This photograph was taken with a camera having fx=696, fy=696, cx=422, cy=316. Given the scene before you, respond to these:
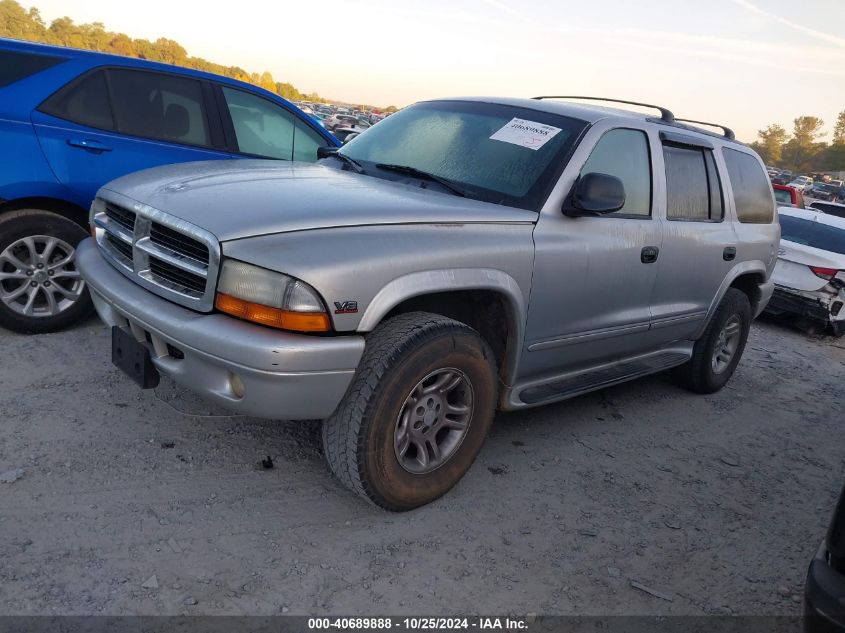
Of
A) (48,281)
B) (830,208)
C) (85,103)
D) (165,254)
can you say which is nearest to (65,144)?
(85,103)

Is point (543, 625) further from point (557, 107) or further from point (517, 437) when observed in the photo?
point (557, 107)

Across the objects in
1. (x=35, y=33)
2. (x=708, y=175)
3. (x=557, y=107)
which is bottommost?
(x=35, y=33)

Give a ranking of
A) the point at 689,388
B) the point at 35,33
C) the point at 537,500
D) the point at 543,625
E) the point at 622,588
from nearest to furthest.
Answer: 1. the point at 543,625
2. the point at 622,588
3. the point at 537,500
4. the point at 689,388
5. the point at 35,33

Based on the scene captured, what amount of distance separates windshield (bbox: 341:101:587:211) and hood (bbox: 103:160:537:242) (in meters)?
0.17

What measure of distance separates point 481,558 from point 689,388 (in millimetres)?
2962

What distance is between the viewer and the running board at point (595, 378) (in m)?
3.46

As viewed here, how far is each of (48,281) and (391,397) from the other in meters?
2.74

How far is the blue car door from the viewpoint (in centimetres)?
427

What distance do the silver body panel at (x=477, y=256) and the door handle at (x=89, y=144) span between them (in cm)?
118

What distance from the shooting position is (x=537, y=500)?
10.8ft

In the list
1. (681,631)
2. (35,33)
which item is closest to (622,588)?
(681,631)

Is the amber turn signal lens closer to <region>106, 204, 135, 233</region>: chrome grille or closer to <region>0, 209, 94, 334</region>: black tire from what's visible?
<region>106, 204, 135, 233</region>: chrome grille

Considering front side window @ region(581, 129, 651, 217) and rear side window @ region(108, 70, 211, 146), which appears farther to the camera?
rear side window @ region(108, 70, 211, 146)

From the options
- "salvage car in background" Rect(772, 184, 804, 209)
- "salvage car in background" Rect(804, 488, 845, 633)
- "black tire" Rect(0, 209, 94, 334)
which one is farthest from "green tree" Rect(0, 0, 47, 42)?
"salvage car in background" Rect(804, 488, 845, 633)
